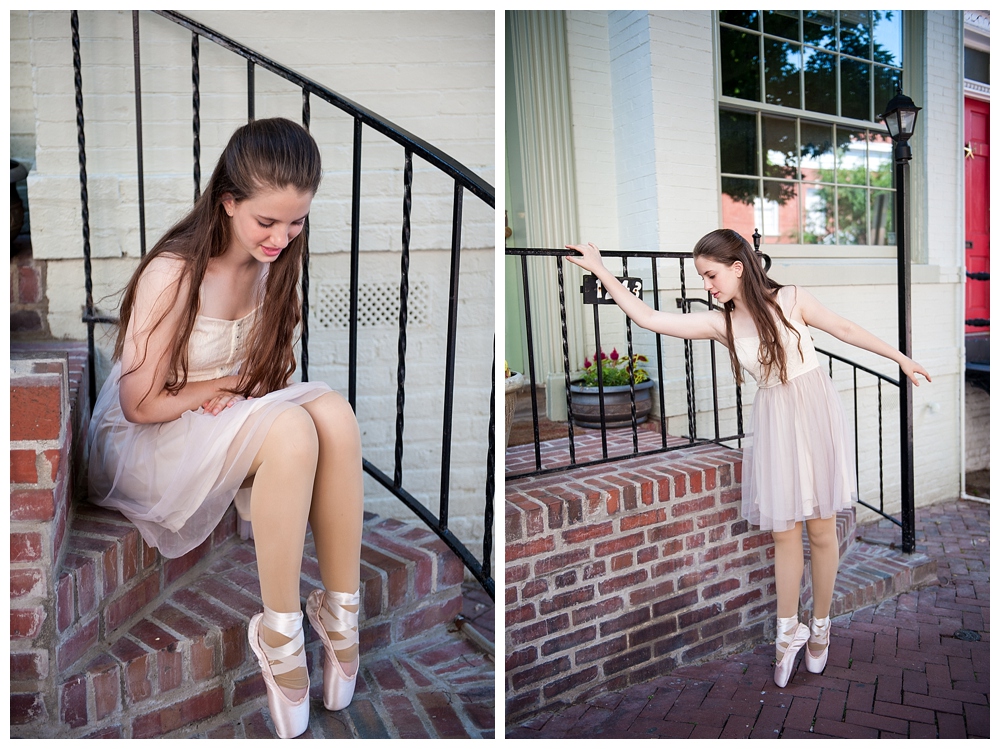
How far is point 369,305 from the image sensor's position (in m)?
2.39

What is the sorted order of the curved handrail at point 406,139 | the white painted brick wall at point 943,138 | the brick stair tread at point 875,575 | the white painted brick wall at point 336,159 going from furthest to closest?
the white painted brick wall at point 943,138 < the brick stair tread at point 875,575 < the white painted brick wall at point 336,159 < the curved handrail at point 406,139

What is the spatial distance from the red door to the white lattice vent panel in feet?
10.7

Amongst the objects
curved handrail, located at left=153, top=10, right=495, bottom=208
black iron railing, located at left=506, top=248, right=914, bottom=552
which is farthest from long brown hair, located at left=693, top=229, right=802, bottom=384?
curved handrail, located at left=153, top=10, right=495, bottom=208

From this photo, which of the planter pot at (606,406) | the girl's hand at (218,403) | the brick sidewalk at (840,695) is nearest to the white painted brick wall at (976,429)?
the brick sidewalk at (840,695)

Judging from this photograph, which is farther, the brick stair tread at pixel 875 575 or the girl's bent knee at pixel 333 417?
the brick stair tread at pixel 875 575

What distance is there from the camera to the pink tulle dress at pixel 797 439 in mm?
1818

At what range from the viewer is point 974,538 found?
2.88 m

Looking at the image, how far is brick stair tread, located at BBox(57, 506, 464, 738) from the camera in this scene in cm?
133

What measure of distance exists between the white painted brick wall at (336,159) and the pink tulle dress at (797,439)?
0.99 metres

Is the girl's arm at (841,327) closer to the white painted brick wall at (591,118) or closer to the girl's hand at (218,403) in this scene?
the white painted brick wall at (591,118)

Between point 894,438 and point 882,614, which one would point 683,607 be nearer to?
point 882,614

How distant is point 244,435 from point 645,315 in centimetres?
104

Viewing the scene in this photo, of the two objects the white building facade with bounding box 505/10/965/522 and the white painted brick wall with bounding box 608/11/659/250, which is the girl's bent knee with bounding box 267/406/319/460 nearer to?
the white building facade with bounding box 505/10/965/522

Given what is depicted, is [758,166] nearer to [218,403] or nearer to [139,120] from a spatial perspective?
[139,120]
